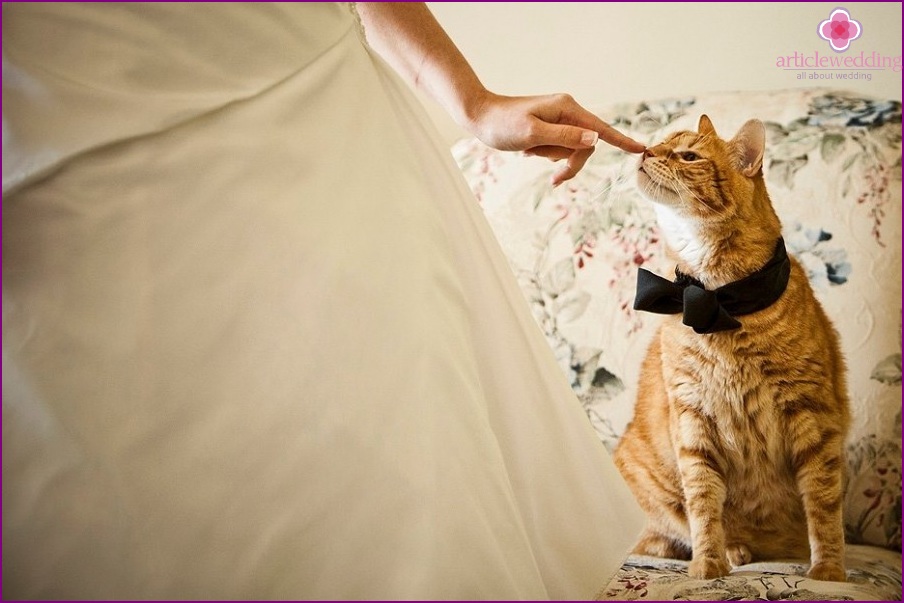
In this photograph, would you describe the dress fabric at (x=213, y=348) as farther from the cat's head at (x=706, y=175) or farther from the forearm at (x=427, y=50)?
the cat's head at (x=706, y=175)

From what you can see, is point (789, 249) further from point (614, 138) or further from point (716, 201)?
point (614, 138)

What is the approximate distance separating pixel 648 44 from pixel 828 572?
1.30 m

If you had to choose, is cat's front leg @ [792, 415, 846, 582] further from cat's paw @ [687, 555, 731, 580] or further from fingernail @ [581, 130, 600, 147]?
fingernail @ [581, 130, 600, 147]

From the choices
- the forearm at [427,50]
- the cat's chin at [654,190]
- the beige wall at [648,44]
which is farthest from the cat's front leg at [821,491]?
the beige wall at [648,44]

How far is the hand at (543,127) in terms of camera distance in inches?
33.6

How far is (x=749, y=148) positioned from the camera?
3.64 feet

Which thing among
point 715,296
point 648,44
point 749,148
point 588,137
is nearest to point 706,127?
point 749,148

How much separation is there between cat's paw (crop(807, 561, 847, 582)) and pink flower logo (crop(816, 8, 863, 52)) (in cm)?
115

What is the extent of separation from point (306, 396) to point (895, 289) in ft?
3.72

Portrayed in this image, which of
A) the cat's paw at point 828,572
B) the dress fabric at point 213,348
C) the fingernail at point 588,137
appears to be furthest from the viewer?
the cat's paw at point 828,572

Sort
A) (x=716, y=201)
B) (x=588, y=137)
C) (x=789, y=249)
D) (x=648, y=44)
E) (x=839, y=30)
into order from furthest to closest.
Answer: (x=648, y=44), (x=839, y=30), (x=789, y=249), (x=716, y=201), (x=588, y=137)

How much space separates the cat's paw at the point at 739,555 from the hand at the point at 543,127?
0.62 m

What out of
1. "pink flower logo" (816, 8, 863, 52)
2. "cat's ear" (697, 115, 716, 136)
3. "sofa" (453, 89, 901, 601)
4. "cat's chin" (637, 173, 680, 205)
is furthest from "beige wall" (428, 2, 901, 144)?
"cat's chin" (637, 173, 680, 205)

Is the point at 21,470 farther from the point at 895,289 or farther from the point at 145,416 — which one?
the point at 895,289
